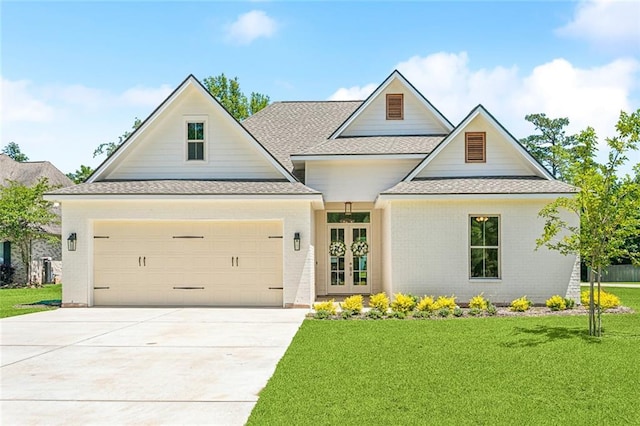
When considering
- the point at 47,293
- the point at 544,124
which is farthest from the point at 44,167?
the point at 544,124

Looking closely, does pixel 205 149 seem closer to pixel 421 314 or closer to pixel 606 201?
pixel 421 314

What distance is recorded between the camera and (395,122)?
768 inches

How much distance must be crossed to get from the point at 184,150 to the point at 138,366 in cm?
1002

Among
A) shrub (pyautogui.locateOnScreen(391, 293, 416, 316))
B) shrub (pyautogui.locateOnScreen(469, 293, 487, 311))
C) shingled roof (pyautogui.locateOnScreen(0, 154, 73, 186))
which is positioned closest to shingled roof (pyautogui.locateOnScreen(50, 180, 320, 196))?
shrub (pyautogui.locateOnScreen(391, 293, 416, 316))

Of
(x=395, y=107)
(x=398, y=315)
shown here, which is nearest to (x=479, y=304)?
(x=398, y=315)

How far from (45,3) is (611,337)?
48.6 ft

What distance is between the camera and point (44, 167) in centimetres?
3353

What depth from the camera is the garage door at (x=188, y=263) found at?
1644 cm

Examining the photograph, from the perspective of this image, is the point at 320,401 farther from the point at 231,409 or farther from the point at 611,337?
the point at 611,337

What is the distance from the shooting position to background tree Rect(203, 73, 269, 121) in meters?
39.6

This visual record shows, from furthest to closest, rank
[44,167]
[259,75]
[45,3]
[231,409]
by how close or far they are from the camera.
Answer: [44,167]
[259,75]
[45,3]
[231,409]

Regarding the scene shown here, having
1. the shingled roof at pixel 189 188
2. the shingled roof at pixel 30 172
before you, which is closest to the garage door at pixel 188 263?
the shingled roof at pixel 189 188

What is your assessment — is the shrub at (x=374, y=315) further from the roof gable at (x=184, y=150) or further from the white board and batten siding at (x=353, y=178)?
the white board and batten siding at (x=353, y=178)

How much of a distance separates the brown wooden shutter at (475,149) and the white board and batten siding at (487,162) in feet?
0.30
